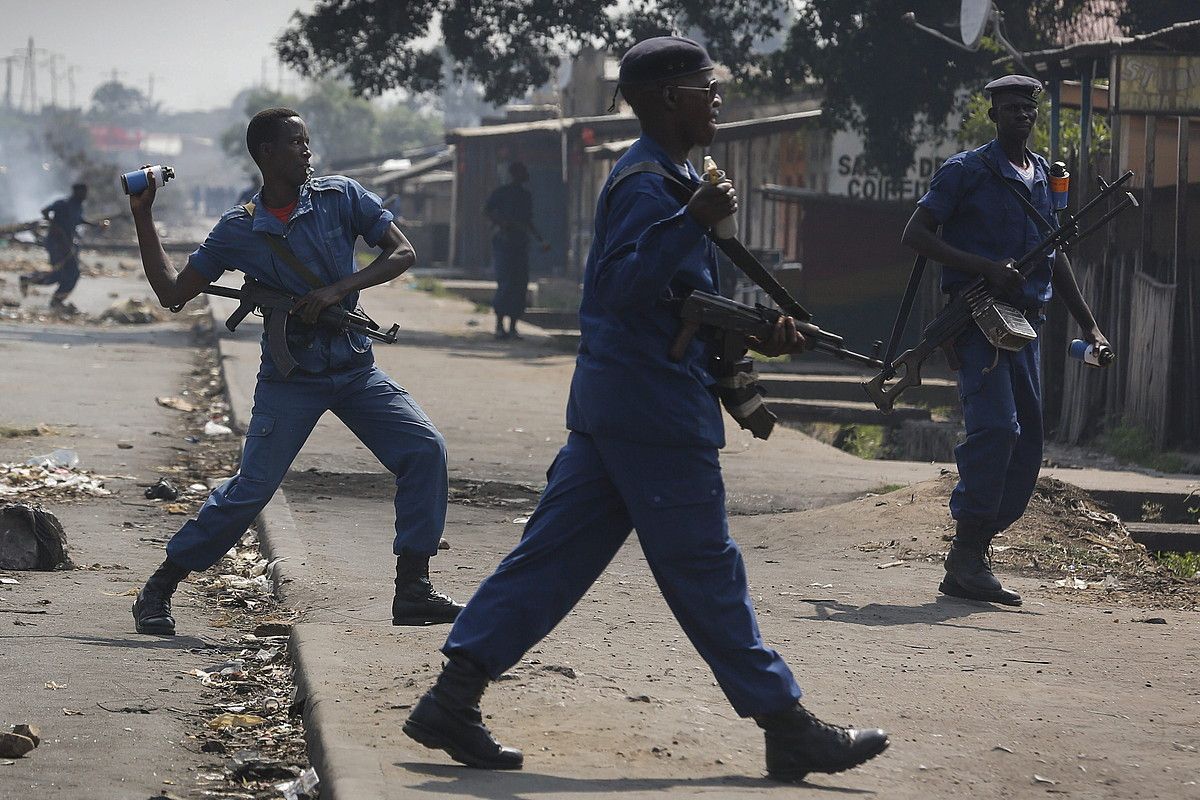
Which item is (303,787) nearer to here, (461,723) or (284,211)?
(461,723)

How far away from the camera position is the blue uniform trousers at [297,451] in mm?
5809

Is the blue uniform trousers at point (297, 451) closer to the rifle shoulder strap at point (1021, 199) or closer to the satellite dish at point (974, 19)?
the rifle shoulder strap at point (1021, 199)

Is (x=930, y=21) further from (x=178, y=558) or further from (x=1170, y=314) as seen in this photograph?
(x=178, y=558)

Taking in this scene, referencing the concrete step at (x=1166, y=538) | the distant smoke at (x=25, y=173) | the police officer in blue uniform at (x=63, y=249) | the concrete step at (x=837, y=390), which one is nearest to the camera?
the concrete step at (x=1166, y=538)

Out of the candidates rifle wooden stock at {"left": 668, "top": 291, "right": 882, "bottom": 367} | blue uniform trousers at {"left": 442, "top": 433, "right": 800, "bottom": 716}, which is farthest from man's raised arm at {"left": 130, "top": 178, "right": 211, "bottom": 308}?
rifle wooden stock at {"left": 668, "top": 291, "right": 882, "bottom": 367}

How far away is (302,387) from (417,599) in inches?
32.0

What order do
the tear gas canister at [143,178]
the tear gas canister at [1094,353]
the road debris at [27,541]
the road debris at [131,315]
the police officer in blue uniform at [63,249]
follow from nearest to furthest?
the tear gas canister at [143,178], the tear gas canister at [1094,353], the road debris at [27,541], the road debris at [131,315], the police officer in blue uniform at [63,249]

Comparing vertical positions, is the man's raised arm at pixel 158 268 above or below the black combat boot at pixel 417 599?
above

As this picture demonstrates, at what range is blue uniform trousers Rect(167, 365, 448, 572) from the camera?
19.1ft

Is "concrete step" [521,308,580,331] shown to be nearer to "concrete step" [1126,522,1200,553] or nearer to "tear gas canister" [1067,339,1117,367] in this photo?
"concrete step" [1126,522,1200,553]

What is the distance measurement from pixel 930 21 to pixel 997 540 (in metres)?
12.7

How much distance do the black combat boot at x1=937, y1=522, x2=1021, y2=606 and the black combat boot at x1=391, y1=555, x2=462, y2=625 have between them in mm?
1927

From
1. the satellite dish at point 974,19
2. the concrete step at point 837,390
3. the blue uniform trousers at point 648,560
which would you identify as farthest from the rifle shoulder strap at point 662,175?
the concrete step at point 837,390

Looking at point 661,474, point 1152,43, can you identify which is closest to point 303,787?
point 661,474
